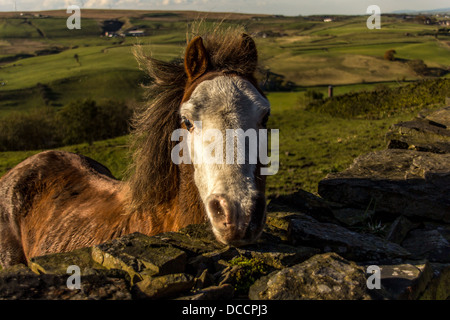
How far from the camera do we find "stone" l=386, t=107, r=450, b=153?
6.26 m

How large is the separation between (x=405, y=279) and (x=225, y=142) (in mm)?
1713

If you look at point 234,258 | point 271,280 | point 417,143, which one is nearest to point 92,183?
point 234,258

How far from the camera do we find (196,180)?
3768mm

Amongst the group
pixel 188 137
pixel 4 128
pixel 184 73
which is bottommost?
pixel 4 128

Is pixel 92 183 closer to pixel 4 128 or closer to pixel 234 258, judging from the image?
pixel 234 258

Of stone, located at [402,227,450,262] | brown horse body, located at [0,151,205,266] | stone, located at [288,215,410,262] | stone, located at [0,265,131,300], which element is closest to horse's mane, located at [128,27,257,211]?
brown horse body, located at [0,151,205,266]

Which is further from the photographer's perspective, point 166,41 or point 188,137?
point 166,41

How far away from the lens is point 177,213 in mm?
4090

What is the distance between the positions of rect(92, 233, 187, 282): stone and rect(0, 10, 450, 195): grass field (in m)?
2.63

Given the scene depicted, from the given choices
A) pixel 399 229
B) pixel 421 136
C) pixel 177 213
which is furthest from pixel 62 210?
pixel 421 136

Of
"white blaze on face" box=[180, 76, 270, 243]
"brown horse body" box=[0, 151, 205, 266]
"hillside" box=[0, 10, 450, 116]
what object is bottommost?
"brown horse body" box=[0, 151, 205, 266]

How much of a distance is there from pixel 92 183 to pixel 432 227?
4570 mm

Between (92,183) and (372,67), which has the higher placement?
(372,67)

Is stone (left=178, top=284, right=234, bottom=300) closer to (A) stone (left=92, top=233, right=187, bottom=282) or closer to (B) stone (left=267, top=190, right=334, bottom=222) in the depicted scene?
(A) stone (left=92, top=233, right=187, bottom=282)
